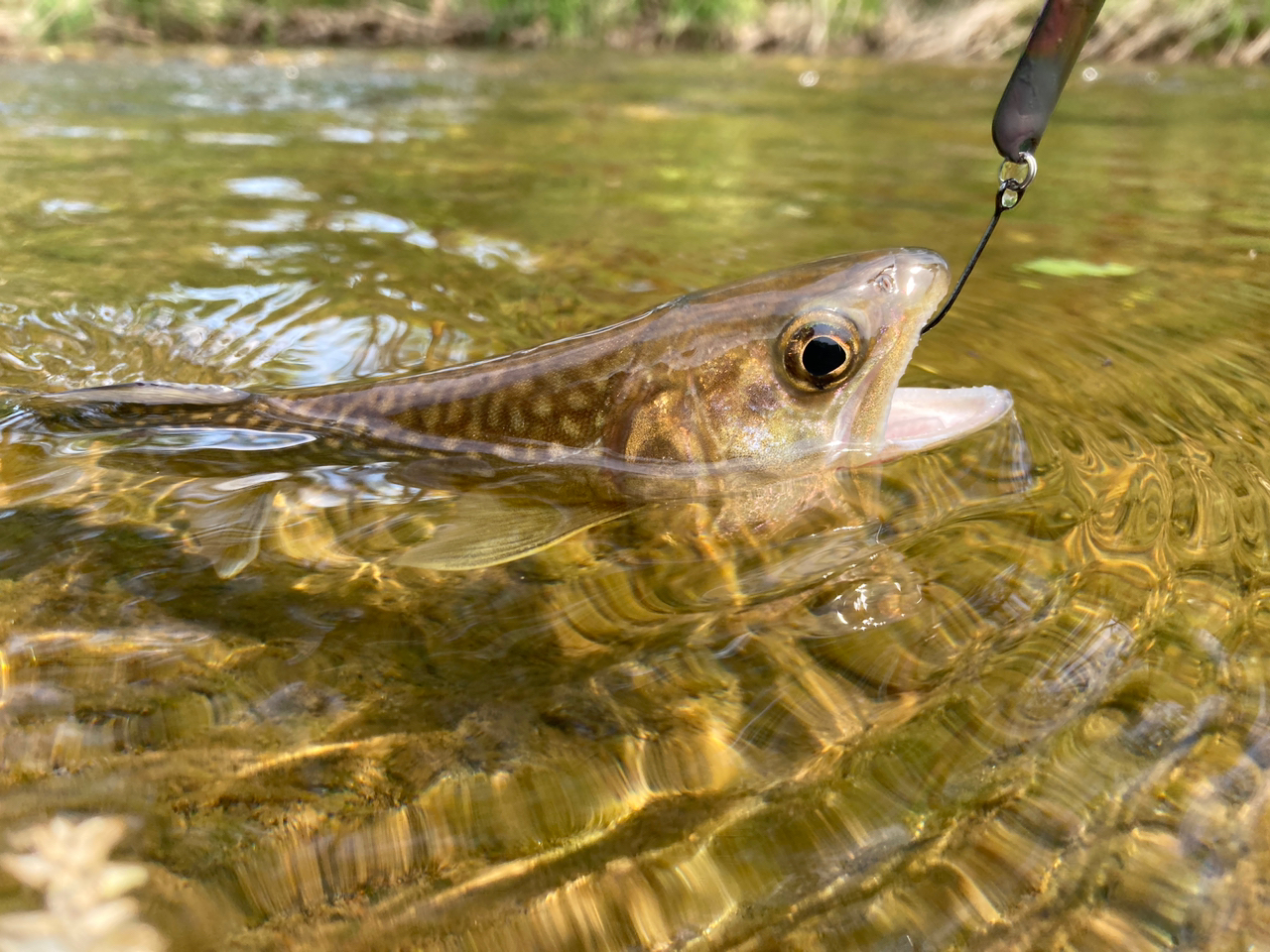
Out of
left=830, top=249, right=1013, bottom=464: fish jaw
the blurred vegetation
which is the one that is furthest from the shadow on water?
the blurred vegetation

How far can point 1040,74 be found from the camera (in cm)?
226

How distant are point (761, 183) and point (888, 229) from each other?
1.76 metres

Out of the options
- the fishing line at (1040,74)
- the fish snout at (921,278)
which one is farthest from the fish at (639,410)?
the fishing line at (1040,74)

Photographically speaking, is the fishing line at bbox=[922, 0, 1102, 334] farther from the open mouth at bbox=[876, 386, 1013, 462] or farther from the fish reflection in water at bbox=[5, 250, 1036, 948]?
the open mouth at bbox=[876, 386, 1013, 462]

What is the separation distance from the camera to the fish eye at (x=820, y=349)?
2.53m

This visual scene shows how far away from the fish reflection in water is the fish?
0.03ft

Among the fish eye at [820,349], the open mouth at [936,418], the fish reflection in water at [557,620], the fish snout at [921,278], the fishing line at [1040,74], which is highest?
the fishing line at [1040,74]

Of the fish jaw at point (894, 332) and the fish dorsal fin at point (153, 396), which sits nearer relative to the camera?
the fish jaw at point (894, 332)

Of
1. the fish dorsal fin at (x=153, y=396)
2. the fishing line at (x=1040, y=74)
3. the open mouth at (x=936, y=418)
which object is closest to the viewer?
the fishing line at (x=1040, y=74)

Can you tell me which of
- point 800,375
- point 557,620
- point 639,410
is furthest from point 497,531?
→ point 800,375

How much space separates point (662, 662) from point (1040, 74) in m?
1.72

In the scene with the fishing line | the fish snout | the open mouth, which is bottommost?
the open mouth

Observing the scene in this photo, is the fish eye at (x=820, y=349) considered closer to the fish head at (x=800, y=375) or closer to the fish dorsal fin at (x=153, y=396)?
the fish head at (x=800, y=375)

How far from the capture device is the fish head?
2.55 m
